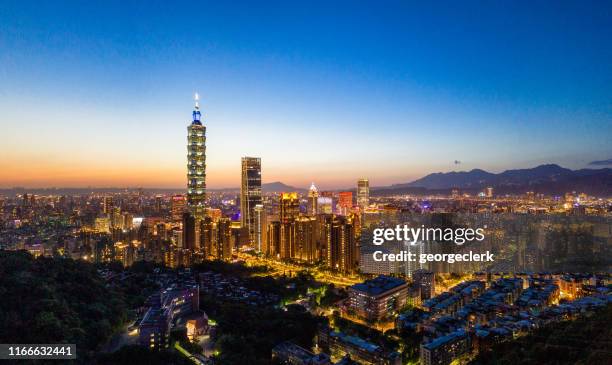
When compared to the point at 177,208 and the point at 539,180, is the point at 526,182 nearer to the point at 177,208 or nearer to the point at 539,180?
the point at 539,180

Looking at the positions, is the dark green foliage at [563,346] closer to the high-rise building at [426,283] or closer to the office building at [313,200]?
the high-rise building at [426,283]

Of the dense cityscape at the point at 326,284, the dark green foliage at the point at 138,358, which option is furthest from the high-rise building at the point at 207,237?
the dark green foliage at the point at 138,358

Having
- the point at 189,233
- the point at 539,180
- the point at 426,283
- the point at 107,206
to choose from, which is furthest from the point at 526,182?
the point at 107,206

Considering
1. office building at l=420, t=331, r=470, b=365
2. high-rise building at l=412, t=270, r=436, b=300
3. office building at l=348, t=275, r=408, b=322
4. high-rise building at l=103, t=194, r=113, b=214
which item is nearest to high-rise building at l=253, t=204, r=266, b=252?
high-rise building at l=412, t=270, r=436, b=300

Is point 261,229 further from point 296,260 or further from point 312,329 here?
point 312,329

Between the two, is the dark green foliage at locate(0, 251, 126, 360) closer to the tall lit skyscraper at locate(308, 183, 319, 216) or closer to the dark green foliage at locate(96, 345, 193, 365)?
the dark green foliage at locate(96, 345, 193, 365)

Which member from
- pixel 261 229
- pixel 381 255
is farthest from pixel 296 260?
pixel 381 255
